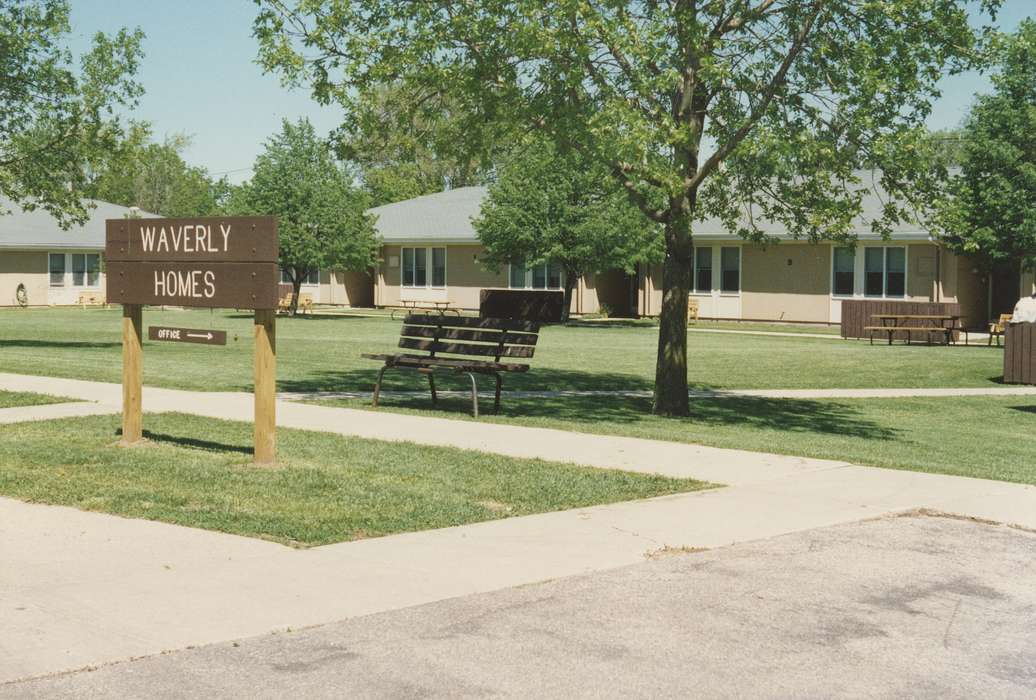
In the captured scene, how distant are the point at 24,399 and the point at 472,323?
16.4 ft

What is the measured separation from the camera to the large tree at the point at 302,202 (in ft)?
151

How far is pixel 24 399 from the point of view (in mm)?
14422

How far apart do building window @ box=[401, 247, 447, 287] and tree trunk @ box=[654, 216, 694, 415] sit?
38.4 m

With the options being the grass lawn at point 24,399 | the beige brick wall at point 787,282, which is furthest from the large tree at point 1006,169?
the grass lawn at point 24,399

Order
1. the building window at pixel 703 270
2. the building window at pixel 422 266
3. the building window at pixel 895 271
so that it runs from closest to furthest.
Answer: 1. the building window at pixel 895 271
2. the building window at pixel 703 270
3. the building window at pixel 422 266

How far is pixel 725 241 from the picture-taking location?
45.1 metres

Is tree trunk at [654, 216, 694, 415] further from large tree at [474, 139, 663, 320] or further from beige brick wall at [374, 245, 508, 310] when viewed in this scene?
beige brick wall at [374, 245, 508, 310]

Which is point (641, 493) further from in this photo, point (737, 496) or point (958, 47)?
point (958, 47)

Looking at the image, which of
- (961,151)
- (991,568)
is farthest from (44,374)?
(961,151)

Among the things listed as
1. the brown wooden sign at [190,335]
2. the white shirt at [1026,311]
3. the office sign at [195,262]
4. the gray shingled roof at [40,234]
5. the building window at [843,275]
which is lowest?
the brown wooden sign at [190,335]

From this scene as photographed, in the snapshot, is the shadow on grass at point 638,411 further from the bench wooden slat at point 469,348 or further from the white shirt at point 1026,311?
the white shirt at point 1026,311

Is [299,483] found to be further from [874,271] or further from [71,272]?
[71,272]

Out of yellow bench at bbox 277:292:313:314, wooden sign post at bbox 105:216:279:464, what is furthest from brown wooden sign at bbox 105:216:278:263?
yellow bench at bbox 277:292:313:314

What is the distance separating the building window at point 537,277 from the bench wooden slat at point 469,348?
34452 mm
